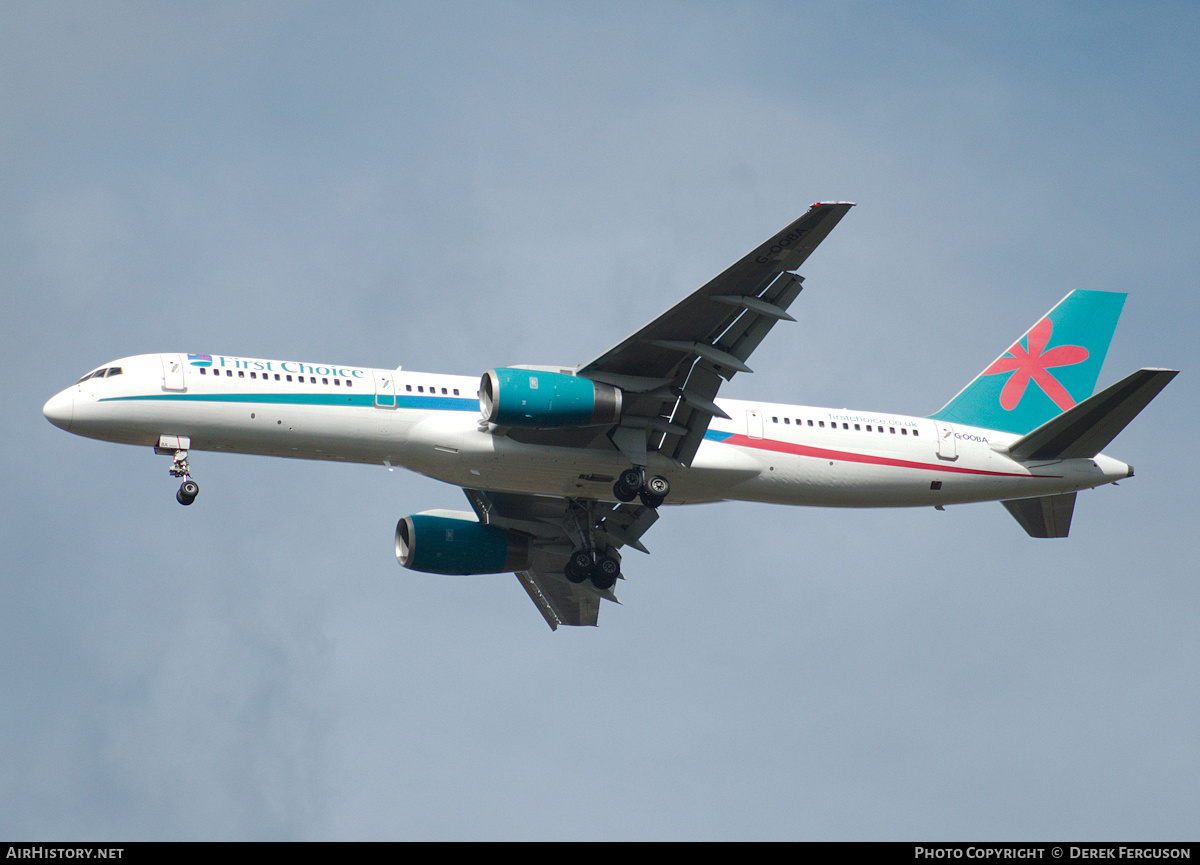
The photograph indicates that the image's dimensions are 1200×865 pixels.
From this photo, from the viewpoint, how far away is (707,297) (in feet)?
104

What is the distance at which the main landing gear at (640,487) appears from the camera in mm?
34719

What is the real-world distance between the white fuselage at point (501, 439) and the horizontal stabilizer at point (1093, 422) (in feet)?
1.61

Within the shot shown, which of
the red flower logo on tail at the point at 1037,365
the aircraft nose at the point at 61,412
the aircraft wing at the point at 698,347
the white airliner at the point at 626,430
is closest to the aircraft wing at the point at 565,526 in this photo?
the white airliner at the point at 626,430

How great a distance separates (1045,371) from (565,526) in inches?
607

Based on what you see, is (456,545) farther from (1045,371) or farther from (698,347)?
(1045,371)

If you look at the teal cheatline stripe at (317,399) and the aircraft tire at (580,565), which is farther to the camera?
the aircraft tire at (580,565)

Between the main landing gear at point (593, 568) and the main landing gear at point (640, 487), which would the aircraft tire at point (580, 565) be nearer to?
the main landing gear at point (593, 568)

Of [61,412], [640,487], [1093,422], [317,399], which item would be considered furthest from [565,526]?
[1093,422]

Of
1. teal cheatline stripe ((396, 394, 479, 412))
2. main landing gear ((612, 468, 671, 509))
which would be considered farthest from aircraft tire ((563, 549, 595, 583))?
teal cheatline stripe ((396, 394, 479, 412))

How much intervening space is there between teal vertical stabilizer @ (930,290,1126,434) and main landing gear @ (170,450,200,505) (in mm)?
20856
